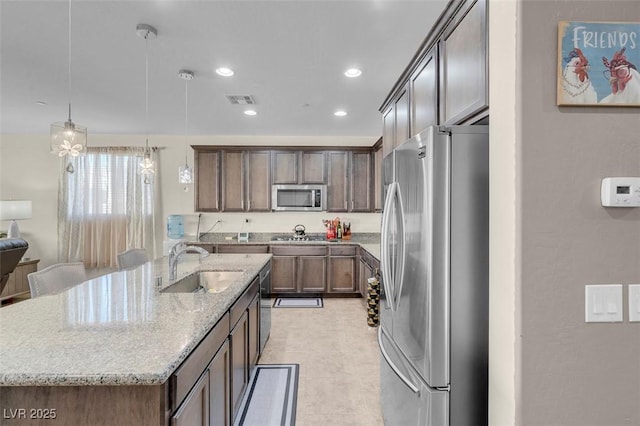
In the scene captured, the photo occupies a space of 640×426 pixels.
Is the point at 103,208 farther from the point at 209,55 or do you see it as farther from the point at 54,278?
the point at 209,55

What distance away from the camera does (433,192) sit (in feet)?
4.21

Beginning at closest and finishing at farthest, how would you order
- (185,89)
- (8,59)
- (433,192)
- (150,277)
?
1. (433,192)
2. (150,277)
3. (8,59)
4. (185,89)

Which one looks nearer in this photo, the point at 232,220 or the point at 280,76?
the point at 280,76

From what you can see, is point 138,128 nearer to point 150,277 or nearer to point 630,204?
point 150,277

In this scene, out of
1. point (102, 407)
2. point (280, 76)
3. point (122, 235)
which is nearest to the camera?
point (102, 407)

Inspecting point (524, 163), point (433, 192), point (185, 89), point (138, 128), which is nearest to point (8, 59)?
point (185, 89)

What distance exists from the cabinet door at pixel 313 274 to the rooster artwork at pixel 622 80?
4.10 m

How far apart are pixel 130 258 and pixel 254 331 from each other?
1.47 m

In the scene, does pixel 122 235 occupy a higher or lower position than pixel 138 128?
lower

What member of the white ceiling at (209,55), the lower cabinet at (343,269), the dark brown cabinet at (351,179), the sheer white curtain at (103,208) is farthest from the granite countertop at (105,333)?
the sheer white curtain at (103,208)

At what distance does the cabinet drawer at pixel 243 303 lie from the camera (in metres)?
1.87

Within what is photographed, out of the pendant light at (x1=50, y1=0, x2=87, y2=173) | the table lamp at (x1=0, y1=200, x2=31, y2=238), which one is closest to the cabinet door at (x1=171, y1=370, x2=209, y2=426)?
the pendant light at (x1=50, y1=0, x2=87, y2=173)

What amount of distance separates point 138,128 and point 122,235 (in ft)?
5.88

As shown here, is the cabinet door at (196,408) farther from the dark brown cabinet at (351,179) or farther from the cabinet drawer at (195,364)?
the dark brown cabinet at (351,179)
